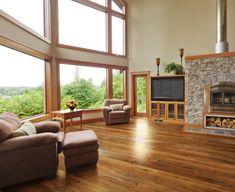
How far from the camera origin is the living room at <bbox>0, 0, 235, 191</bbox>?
2564 millimetres

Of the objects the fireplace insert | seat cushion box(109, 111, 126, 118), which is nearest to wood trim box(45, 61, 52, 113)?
seat cushion box(109, 111, 126, 118)

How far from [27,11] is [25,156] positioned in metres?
3.74

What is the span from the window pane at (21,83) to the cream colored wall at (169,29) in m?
4.19

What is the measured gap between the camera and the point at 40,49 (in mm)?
4691

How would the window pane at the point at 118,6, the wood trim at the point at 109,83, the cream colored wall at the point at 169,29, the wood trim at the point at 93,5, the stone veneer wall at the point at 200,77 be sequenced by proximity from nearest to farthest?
1. the stone veneer wall at the point at 200,77
2. the cream colored wall at the point at 169,29
3. the wood trim at the point at 93,5
4. the wood trim at the point at 109,83
5. the window pane at the point at 118,6

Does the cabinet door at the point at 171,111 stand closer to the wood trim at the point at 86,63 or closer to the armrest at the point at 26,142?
the wood trim at the point at 86,63

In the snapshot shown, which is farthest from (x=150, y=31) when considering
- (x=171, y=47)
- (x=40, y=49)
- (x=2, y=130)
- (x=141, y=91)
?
(x=2, y=130)

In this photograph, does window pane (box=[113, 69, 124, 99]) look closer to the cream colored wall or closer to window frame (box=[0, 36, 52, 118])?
the cream colored wall

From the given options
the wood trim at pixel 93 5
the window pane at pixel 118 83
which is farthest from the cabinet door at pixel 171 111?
the wood trim at pixel 93 5

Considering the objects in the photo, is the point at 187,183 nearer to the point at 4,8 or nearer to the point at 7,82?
the point at 7,82

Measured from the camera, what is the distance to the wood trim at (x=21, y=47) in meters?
3.36

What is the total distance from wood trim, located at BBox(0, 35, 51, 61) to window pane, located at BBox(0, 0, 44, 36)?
602mm

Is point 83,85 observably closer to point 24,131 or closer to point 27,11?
point 27,11

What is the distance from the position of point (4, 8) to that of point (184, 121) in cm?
589
